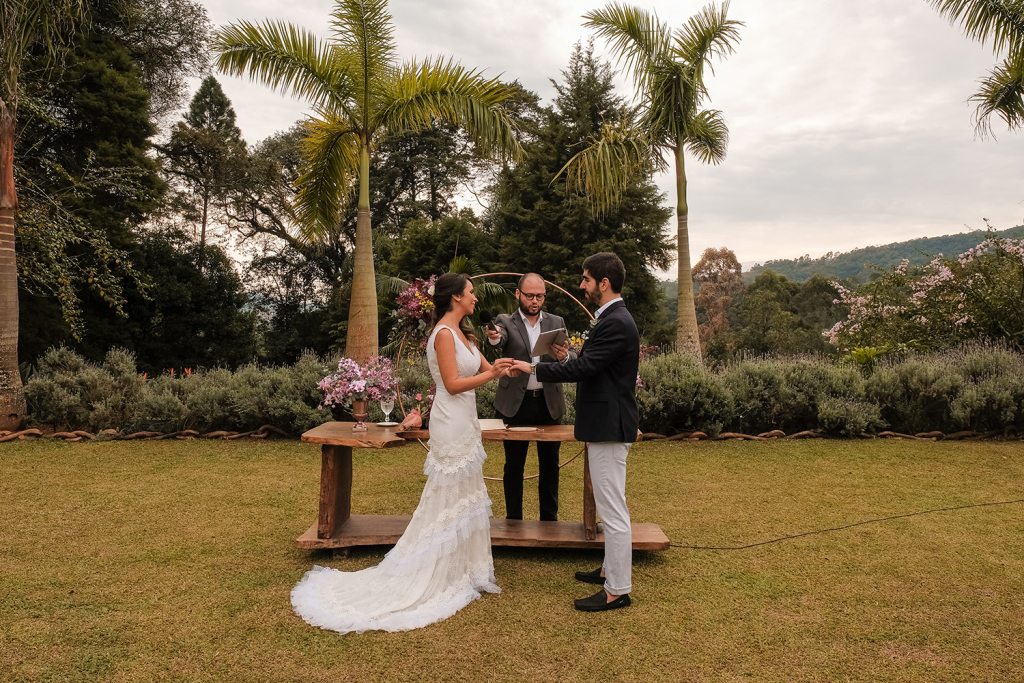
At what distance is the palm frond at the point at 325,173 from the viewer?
10.9m

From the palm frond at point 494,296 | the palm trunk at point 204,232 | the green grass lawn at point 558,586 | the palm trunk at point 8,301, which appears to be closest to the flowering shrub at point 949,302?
the green grass lawn at point 558,586

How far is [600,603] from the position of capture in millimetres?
3695

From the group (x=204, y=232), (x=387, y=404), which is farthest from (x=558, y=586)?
(x=204, y=232)

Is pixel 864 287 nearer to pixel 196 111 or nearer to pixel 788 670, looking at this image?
pixel 788 670

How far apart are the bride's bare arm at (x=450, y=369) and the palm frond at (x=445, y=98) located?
718 centimetres

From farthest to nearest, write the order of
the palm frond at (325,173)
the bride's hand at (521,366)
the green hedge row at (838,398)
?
the palm frond at (325,173)
the green hedge row at (838,398)
the bride's hand at (521,366)

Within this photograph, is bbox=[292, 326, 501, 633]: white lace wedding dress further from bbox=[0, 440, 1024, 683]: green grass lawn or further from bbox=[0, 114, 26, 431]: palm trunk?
bbox=[0, 114, 26, 431]: palm trunk

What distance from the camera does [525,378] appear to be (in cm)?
485

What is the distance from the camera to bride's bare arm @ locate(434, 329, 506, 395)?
3.87 m

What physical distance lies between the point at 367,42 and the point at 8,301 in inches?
253

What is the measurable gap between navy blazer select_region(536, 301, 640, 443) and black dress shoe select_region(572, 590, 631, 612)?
0.90 m

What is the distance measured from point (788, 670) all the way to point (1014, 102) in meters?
13.6

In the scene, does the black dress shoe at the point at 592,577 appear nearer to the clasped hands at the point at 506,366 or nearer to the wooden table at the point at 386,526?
the wooden table at the point at 386,526

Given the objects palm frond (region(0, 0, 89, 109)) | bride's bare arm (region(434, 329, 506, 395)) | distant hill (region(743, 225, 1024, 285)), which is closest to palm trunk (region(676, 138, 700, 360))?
bride's bare arm (region(434, 329, 506, 395))
